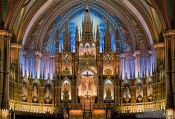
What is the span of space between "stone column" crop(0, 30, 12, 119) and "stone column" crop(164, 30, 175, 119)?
1375cm

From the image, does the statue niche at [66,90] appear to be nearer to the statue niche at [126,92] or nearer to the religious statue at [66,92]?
the religious statue at [66,92]

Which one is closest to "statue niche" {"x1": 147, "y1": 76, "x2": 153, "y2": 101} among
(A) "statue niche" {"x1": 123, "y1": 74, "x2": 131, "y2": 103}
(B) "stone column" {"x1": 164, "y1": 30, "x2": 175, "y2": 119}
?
(A) "statue niche" {"x1": 123, "y1": 74, "x2": 131, "y2": 103}

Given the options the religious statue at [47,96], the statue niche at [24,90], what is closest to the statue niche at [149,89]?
the religious statue at [47,96]

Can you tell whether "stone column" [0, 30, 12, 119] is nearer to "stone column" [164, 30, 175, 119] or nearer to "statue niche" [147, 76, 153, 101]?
"stone column" [164, 30, 175, 119]

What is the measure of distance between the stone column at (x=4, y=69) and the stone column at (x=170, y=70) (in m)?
13.7

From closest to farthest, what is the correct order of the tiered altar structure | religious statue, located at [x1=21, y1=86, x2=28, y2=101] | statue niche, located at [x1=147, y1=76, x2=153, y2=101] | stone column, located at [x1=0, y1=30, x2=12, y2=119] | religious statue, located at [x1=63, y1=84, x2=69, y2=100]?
stone column, located at [x1=0, y1=30, x2=12, y2=119], religious statue, located at [x1=21, y1=86, x2=28, y2=101], statue niche, located at [x1=147, y1=76, x2=153, y2=101], the tiered altar structure, religious statue, located at [x1=63, y1=84, x2=69, y2=100]

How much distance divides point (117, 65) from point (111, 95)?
130 inches

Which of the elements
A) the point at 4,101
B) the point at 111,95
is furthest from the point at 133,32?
the point at 4,101

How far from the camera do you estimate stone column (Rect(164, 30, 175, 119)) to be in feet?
129

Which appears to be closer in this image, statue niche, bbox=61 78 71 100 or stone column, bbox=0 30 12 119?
stone column, bbox=0 30 12 119

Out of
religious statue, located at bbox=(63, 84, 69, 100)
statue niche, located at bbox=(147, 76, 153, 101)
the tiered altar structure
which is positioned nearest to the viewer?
statue niche, located at bbox=(147, 76, 153, 101)

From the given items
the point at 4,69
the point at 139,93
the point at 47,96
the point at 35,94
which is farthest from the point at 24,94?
the point at 139,93

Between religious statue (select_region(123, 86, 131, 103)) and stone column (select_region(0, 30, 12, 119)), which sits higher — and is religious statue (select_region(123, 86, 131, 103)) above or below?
below

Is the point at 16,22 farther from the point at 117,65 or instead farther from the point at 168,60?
the point at 168,60
